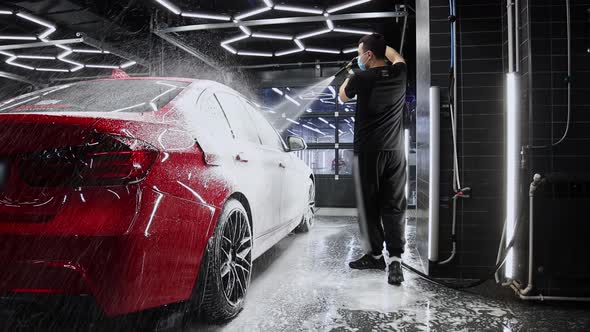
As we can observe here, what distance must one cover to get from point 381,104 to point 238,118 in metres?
1.10

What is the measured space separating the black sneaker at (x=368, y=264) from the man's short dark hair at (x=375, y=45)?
1631 millimetres

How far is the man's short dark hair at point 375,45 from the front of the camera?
9.50ft

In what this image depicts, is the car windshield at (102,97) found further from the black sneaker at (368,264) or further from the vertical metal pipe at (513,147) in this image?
the vertical metal pipe at (513,147)

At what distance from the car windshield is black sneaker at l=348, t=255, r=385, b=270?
1.95m

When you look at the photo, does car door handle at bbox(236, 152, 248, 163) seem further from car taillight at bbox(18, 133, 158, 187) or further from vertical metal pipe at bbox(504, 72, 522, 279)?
vertical metal pipe at bbox(504, 72, 522, 279)

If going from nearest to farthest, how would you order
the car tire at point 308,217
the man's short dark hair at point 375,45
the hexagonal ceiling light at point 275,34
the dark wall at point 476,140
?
the dark wall at point 476,140
the man's short dark hair at point 375,45
the car tire at point 308,217
the hexagonal ceiling light at point 275,34

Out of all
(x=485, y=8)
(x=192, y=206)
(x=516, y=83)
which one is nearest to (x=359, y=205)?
(x=516, y=83)

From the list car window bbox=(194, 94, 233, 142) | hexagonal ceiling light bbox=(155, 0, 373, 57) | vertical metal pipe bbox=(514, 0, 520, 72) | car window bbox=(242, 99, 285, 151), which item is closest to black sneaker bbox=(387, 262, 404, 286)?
car window bbox=(242, 99, 285, 151)

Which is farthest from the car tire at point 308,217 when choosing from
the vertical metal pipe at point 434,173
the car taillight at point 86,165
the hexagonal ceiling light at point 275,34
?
the car taillight at point 86,165

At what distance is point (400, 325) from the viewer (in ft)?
6.34

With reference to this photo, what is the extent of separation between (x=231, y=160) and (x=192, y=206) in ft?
1.63

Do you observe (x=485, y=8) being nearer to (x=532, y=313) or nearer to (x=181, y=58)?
(x=532, y=313)

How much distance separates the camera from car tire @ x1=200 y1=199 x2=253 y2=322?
1823mm

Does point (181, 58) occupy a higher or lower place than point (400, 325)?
higher
